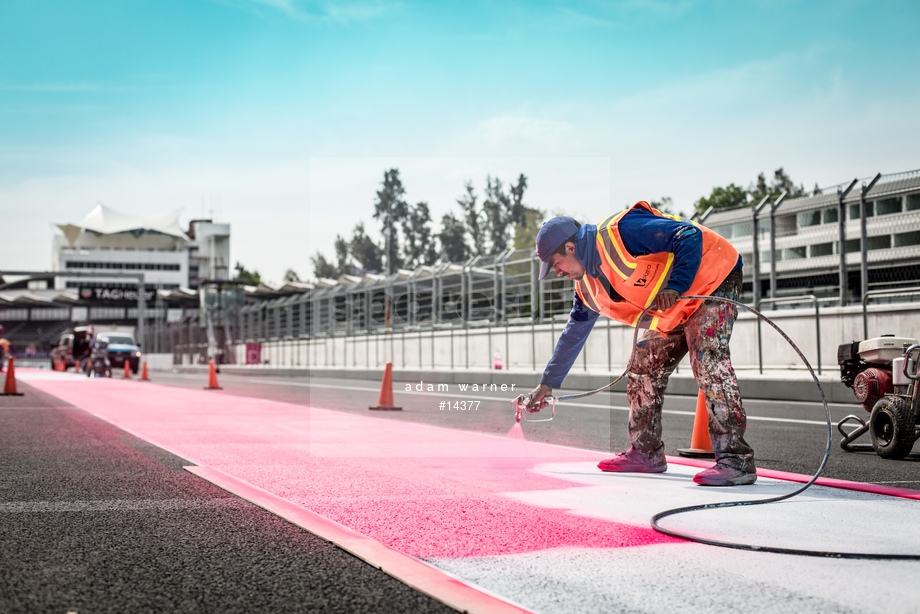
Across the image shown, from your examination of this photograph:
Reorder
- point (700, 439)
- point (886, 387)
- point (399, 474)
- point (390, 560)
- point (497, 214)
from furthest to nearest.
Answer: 1. point (497, 214)
2. point (700, 439)
3. point (886, 387)
4. point (399, 474)
5. point (390, 560)

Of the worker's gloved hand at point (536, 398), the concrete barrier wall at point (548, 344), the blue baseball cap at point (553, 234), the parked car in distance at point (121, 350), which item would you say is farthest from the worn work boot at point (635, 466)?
the parked car in distance at point (121, 350)

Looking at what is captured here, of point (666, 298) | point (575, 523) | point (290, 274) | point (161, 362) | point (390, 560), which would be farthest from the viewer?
point (290, 274)

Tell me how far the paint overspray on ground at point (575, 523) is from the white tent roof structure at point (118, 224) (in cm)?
15759

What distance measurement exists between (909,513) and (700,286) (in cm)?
163

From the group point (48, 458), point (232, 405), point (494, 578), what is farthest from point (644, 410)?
point (232, 405)

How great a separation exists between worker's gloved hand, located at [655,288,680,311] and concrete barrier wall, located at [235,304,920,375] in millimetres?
12042

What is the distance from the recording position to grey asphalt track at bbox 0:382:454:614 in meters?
3.03

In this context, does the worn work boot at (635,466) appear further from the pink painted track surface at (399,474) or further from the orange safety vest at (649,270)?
the orange safety vest at (649,270)

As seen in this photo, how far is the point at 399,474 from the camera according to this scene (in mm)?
6242

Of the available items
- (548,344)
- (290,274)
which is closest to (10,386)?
(548,344)

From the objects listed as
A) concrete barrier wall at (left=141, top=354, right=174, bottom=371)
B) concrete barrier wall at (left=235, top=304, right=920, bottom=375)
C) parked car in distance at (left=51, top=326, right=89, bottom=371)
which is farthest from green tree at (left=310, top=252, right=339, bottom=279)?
concrete barrier wall at (left=235, top=304, right=920, bottom=375)

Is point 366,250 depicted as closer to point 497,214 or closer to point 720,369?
point 497,214

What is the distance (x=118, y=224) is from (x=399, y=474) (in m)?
169

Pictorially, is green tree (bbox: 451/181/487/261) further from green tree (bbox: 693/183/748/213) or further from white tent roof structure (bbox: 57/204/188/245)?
white tent roof structure (bbox: 57/204/188/245)
